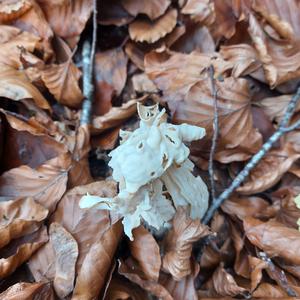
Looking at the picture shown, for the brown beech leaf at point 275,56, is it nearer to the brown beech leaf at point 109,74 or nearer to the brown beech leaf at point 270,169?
the brown beech leaf at point 270,169

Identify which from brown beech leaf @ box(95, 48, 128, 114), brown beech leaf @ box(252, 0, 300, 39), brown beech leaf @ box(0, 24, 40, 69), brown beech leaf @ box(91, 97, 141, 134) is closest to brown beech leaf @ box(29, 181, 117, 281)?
brown beech leaf @ box(91, 97, 141, 134)

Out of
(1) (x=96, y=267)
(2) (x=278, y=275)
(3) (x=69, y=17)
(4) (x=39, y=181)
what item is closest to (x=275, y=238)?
(2) (x=278, y=275)

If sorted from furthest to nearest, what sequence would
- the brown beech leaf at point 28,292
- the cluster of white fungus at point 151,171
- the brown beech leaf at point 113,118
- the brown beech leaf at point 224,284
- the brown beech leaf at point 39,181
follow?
the brown beech leaf at point 113,118 → the brown beech leaf at point 39,181 → the brown beech leaf at point 224,284 → the brown beech leaf at point 28,292 → the cluster of white fungus at point 151,171

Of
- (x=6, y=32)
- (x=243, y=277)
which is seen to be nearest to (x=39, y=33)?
(x=6, y=32)

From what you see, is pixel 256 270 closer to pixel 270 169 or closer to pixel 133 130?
pixel 270 169

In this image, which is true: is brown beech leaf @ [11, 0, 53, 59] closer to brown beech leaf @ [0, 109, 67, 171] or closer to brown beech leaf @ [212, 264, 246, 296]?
brown beech leaf @ [0, 109, 67, 171]

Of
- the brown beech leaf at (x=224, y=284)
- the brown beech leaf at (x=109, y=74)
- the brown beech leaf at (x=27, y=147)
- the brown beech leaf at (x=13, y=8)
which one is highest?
the brown beech leaf at (x=13, y=8)

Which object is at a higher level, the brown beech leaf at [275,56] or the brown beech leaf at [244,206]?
the brown beech leaf at [275,56]

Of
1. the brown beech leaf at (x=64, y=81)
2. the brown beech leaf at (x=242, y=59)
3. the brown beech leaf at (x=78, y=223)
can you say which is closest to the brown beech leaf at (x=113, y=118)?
the brown beech leaf at (x=64, y=81)
